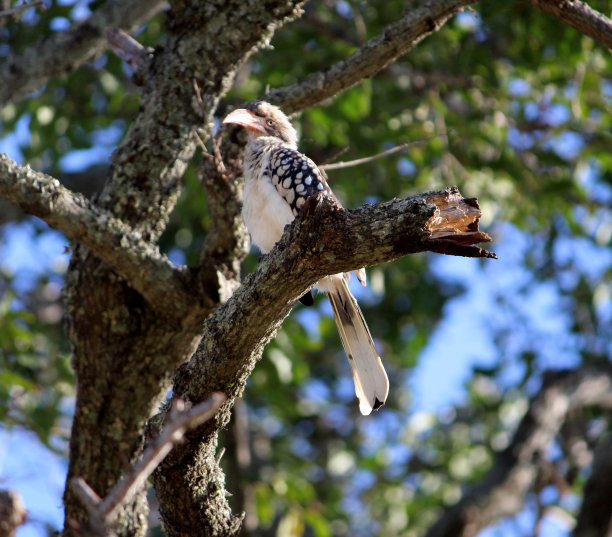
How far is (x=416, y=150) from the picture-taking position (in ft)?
18.7

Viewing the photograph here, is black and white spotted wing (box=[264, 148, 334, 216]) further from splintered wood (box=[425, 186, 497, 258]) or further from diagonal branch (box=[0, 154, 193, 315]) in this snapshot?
splintered wood (box=[425, 186, 497, 258])

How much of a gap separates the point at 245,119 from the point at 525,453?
307 cm

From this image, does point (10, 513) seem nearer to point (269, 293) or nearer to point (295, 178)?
point (269, 293)

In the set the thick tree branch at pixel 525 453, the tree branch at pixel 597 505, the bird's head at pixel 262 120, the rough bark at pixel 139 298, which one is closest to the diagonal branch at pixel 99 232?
the rough bark at pixel 139 298

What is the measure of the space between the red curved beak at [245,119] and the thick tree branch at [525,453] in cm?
272

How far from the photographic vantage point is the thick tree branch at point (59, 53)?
4.16 metres

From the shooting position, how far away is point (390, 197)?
20.1ft

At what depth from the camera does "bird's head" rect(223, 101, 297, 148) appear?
12.3 ft

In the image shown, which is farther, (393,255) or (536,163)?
(536,163)

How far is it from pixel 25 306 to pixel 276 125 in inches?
166

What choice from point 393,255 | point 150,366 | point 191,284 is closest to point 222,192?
point 191,284

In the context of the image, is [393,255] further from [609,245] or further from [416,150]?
[609,245]

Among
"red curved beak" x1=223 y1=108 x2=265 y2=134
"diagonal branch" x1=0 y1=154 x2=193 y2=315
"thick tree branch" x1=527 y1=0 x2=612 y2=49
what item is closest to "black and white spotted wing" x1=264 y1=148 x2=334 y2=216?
"red curved beak" x1=223 y1=108 x2=265 y2=134

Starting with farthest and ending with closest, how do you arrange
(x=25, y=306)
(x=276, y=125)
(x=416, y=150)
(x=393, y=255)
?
(x=25, y=306) < (x=416, y=150) < (x=276, y=125) < (x=393, y=255)
